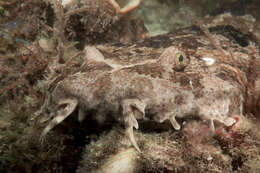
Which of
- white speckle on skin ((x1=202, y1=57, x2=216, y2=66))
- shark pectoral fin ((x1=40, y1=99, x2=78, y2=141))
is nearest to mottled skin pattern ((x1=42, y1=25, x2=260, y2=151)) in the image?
shark pectoral fin ((x1=40, y1=99, x2=78, y2=141))

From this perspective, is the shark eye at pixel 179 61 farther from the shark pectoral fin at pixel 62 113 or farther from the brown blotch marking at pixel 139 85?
the shark pectoral fin at pixel 62 113

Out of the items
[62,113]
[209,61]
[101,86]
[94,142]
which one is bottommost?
[94,142]

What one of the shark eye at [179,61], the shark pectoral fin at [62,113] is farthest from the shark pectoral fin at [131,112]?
the shark eye at [179,61]

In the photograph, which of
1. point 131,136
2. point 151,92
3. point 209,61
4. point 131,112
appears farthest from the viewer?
point 209,61

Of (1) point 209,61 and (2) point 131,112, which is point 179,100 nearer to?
(2) point 131,112

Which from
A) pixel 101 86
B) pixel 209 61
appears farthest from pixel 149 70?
pixel 209 61

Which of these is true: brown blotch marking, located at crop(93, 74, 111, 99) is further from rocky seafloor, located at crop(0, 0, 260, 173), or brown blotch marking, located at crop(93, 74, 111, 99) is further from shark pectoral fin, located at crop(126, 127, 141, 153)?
shark pectoral fin, located at crop(126, 127, 141, 153)

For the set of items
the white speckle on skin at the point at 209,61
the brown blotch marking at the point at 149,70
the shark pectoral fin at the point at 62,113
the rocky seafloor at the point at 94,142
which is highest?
the brown blotch marking at the point at 149,70
